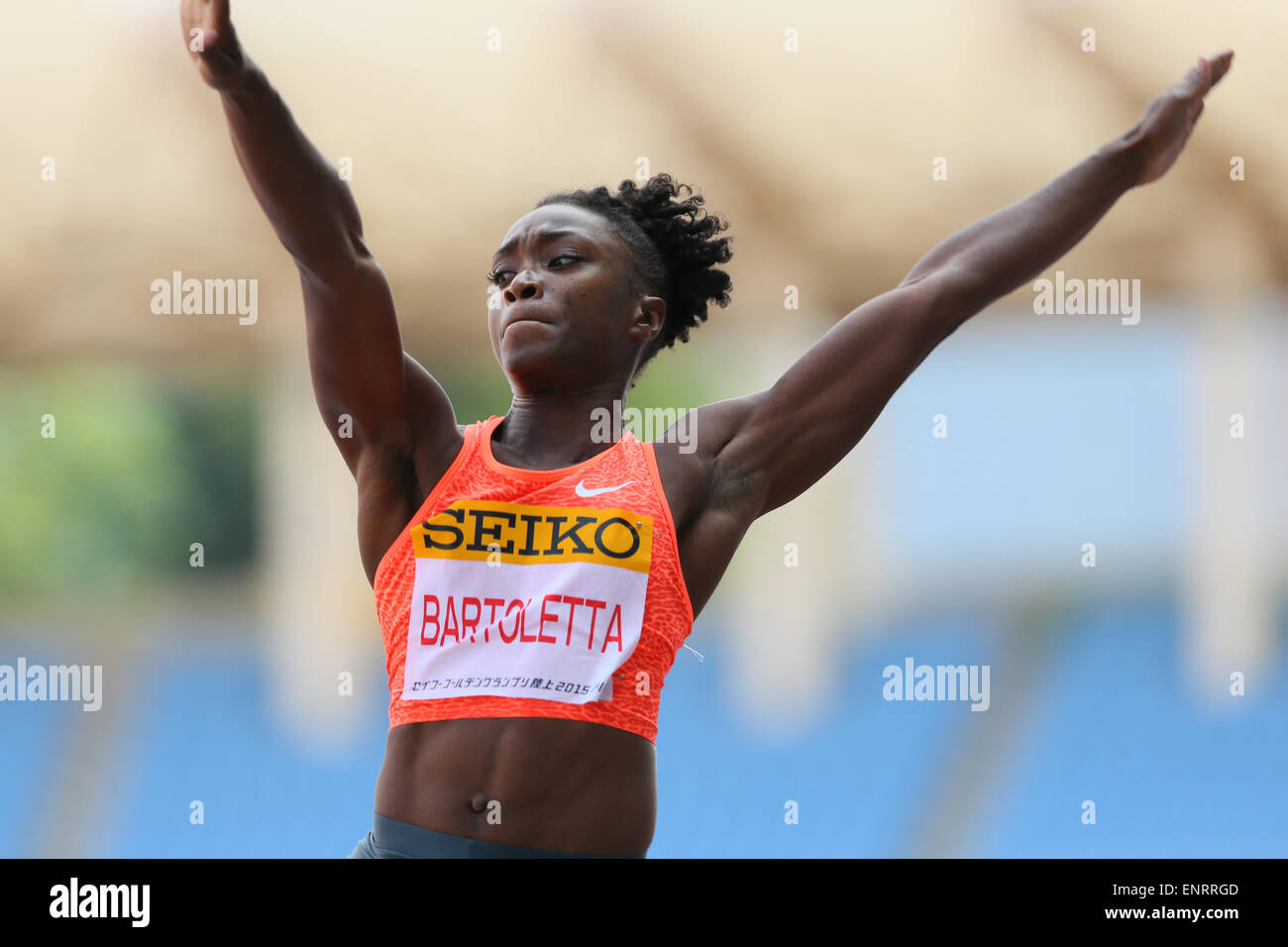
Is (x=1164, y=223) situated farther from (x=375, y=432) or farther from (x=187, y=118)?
(x=375, y=432)

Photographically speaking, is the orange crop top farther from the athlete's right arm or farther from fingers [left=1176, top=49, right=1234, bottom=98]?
fingers [left=1176, top=49, right=1234, bottom=98]

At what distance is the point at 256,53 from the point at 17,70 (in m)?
0.78

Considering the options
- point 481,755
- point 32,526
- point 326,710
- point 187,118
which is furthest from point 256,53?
point 481,755

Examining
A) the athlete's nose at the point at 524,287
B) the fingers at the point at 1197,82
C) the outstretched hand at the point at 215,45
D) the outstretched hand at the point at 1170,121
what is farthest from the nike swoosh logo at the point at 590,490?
the fingers at the point at 1197,82

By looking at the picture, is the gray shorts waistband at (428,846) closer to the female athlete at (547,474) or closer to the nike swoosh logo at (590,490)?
the female athlete at (547,474)

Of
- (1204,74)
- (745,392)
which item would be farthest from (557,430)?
(745,392)

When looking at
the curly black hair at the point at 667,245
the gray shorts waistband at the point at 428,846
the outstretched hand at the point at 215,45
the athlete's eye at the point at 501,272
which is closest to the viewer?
the outstretched hand at the point at 215,45

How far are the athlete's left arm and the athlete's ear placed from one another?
0.16 meters

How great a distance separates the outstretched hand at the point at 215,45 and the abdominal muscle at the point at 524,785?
0.80m

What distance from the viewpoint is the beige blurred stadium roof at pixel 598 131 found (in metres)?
→ 4.38

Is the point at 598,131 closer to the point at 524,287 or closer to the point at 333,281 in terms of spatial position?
the point at 524,287

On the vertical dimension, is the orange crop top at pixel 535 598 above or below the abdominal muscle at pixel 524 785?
above

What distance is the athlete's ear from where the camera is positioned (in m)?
1.91

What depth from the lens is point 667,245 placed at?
2.04 meters
